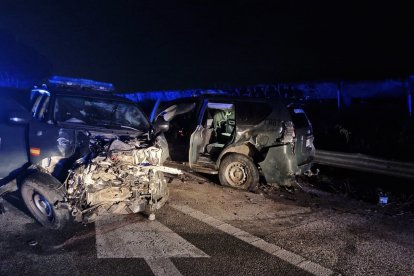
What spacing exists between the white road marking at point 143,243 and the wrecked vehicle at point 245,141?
2.05 m

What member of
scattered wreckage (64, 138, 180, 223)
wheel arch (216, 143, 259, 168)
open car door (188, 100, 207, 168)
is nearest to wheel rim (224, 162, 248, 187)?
wheel arch (216, 143, 259, 168)

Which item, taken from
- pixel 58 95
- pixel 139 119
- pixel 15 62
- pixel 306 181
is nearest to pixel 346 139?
pixel 306 181

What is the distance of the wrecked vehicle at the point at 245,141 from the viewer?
251 inches

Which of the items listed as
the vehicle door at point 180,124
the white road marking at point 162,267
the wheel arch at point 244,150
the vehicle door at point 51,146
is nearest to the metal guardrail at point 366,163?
the wheel arch at point 244,150

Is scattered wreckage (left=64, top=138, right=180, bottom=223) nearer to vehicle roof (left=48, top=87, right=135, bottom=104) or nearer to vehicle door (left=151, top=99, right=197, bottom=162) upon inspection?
vehicle roof (left=48, top=87, right=135, bottom=104)

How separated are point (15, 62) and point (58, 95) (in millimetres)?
22343

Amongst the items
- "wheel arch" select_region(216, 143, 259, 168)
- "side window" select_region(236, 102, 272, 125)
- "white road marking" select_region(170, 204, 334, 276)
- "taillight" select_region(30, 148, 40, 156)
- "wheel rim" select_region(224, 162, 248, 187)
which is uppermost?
"side window" select_region(236, 102, 272, 125)

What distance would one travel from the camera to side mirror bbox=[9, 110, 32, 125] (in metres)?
4.93

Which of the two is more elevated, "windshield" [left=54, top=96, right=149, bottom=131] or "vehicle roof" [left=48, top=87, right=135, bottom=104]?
"vehicle roof" [left=48, top=87, right=135, bottom=104]

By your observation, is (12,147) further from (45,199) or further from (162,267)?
(162,267)

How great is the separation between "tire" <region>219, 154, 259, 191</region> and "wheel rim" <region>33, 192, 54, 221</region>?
3375 mm

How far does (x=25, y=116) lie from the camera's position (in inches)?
198

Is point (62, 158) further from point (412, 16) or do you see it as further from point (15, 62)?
point (412, 16)

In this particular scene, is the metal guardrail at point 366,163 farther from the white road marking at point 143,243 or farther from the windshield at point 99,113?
the white road marking at point 143,243
